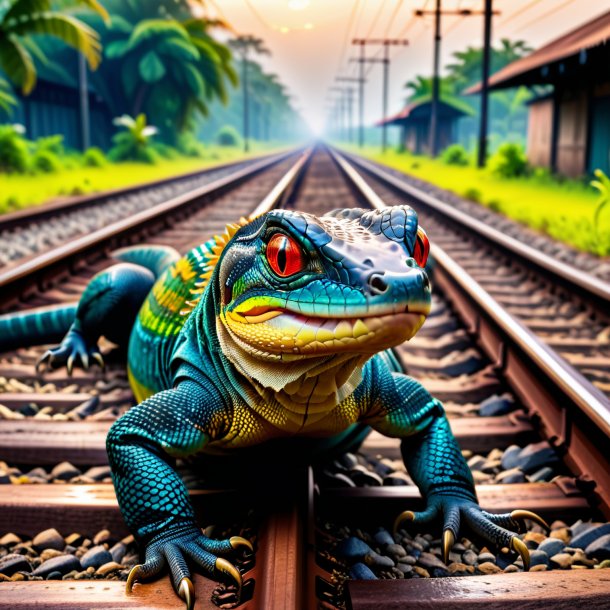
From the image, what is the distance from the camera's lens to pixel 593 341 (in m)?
5.12

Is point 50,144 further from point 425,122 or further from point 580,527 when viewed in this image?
point 425,122

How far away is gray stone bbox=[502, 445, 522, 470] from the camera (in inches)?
123

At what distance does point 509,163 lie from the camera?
21.9 metres

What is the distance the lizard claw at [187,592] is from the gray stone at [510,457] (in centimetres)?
167

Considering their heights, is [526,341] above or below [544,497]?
above

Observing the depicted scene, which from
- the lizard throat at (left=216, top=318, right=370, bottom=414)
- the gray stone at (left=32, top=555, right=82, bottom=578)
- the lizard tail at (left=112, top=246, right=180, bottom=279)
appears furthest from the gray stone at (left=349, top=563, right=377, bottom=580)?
the lizard tail at (left=112, top=246, right=180, bottom=279)

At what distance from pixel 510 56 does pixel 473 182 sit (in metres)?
71.4

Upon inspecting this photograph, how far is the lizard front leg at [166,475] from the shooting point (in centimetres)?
203

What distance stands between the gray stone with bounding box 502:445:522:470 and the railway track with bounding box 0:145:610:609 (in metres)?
0.04

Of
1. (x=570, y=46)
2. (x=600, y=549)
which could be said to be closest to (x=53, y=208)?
(x=600, y=549)

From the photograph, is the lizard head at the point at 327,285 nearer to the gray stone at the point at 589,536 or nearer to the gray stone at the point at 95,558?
the gray stone at the point at 95,558

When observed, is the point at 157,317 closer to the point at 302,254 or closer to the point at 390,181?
the point at 302,254

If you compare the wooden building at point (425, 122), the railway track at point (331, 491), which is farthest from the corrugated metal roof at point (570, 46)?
the wooden building at point (425, 122)

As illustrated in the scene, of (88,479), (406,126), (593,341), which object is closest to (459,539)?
(88,479)
